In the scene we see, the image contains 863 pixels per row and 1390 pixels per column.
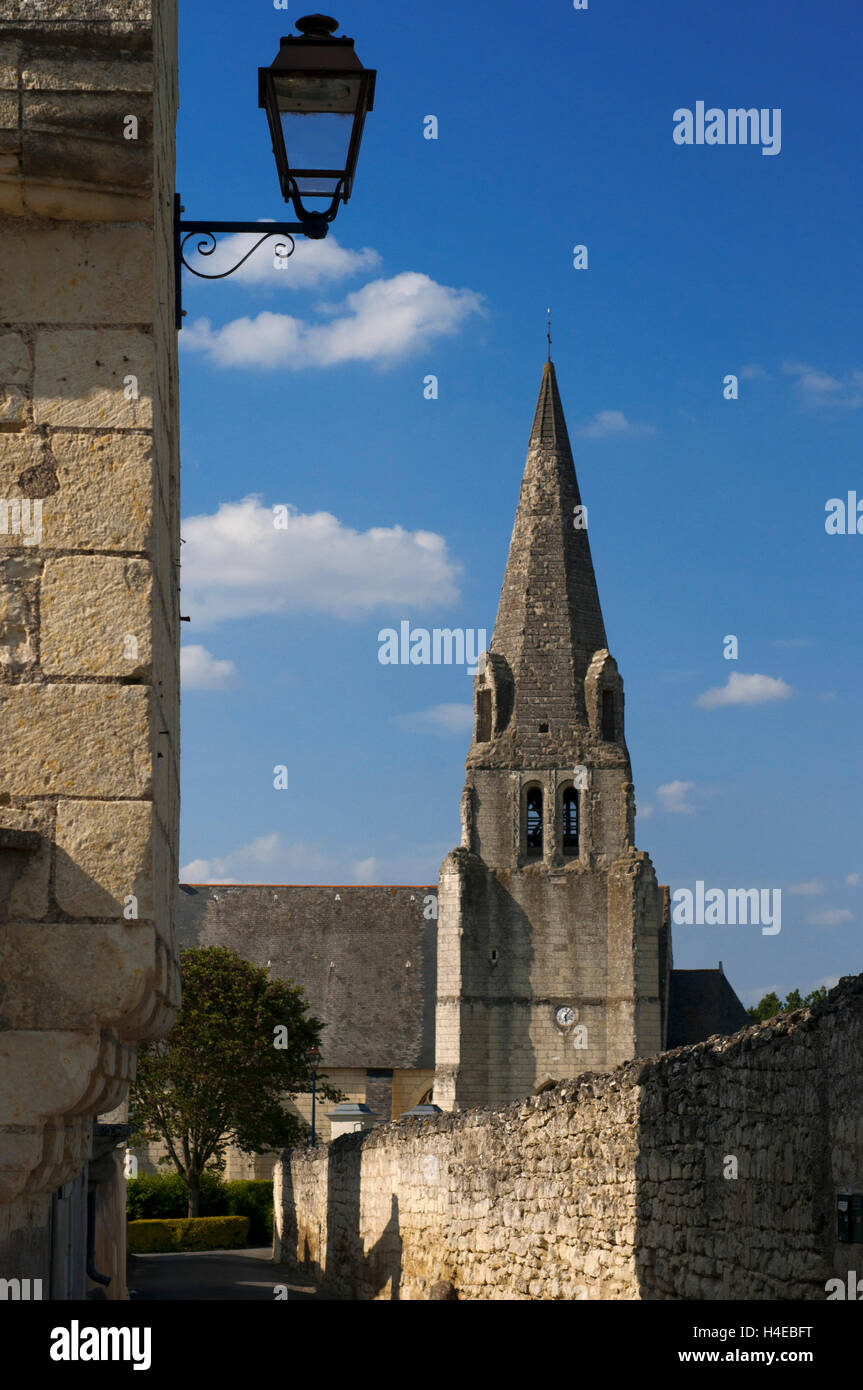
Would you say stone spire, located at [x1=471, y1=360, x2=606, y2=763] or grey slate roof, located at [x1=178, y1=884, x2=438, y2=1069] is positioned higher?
stone spire, located at [x1=471, y1=360, x2=606, y2=763]

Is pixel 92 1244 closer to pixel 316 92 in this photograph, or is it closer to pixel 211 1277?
pixel 316 92

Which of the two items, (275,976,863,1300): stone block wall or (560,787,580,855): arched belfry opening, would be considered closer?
(275,976,863,1300): stone block wall

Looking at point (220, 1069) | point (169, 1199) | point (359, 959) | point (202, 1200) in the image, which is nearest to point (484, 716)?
point (359, 959)

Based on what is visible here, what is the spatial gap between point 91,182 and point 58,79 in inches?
10.4

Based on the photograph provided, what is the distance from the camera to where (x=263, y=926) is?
167 ft

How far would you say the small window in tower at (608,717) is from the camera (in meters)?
46.0

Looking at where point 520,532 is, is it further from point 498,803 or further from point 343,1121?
point 343,1121

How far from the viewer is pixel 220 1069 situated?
31656 mm

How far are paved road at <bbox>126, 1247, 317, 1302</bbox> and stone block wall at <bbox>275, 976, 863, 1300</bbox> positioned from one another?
214 centimetres

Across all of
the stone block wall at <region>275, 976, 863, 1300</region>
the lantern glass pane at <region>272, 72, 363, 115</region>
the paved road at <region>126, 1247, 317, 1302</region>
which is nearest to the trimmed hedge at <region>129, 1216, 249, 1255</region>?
the paved road at <region>126, 1247, 317, 1302</region>

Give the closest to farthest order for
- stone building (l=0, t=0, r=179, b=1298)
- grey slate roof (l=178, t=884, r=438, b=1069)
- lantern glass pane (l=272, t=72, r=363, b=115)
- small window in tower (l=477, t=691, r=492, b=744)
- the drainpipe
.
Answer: stone building (l=0, t=0, r=179, b=1298) → lantern glass pane (l=272, t=72, r=363, b=115) → the drainpipe → small window in tower (l=477, t=691, r=492, b=744) → grey slate roof (l=178, t=884, r=438, b=1069)

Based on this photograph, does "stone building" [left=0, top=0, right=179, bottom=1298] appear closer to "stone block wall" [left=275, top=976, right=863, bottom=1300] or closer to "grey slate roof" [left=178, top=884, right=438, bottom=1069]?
"stone block wall" [left=275, top=976, right=863, bottom=1300]

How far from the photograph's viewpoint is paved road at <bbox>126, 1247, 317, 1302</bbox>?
1780cm
